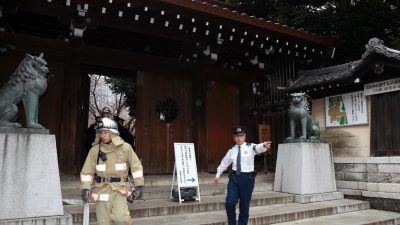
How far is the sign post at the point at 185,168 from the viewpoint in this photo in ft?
22.3

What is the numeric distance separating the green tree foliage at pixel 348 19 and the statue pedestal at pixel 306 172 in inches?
164

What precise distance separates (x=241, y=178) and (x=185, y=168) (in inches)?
77.9

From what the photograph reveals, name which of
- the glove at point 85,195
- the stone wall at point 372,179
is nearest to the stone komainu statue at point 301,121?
the stone wall at point 372,179

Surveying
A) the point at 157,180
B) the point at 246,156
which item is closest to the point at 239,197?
the point at 246,156

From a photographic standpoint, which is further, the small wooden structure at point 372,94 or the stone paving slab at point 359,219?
the small wooden structure at point 372,94

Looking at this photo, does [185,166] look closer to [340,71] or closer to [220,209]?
[220,209]

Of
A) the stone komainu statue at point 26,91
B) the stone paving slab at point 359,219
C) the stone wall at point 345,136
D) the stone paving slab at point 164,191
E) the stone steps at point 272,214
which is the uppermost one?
the stone komainu statue at point 26,91

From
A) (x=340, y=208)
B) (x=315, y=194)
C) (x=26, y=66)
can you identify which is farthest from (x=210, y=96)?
(x=26, y=66)

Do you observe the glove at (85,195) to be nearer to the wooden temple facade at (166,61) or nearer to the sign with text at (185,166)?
the sign with text at (185,166)

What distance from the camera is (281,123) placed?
35.4ft

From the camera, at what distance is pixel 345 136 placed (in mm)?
9133

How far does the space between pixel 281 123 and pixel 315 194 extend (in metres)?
3.17

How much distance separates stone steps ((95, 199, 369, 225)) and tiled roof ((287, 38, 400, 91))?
10.1 feet

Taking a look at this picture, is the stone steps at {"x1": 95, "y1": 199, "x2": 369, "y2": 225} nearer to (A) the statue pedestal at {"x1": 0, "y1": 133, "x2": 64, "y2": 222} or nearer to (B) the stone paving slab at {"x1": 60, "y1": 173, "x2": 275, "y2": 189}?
(A) the statue pedestal at {"x1": 0, "y1": 133, "x2": 64, "y2": 222}
